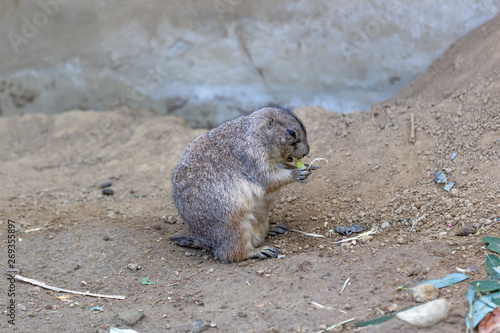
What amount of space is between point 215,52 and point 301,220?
413cm

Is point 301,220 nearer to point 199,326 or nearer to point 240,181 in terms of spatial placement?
point 240,181

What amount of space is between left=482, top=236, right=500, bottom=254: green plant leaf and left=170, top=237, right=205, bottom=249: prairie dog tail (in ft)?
9.30

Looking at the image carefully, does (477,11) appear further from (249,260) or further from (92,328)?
(92,328)

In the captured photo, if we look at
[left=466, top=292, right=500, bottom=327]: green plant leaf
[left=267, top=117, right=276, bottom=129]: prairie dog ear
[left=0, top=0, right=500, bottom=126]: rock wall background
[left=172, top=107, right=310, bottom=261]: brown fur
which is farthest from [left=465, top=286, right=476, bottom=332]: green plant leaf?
[left=0, top=0, right=500, bottom=126]: rock wall background

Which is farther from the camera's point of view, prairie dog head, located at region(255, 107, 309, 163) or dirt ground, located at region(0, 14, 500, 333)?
prairie dog head, located at region(255, 107, 309, 163)

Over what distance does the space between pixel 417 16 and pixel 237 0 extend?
2896 millimetres

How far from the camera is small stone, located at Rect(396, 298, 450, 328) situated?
3.44 metres

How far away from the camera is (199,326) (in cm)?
406

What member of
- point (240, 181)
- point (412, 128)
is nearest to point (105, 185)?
point (240, 181)

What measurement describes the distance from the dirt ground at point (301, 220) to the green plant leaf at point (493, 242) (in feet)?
0.32

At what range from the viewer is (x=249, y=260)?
17.7 ft

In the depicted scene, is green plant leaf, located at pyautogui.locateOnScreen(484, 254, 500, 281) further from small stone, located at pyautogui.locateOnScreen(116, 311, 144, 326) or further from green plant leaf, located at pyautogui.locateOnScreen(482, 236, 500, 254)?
small stone, located at pyautogui.locateOnScreen(116, 311, 144, 326)

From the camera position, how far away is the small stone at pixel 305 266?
463 cm

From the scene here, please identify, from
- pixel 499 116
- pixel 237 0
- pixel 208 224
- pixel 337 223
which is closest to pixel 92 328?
pixel 208 224
